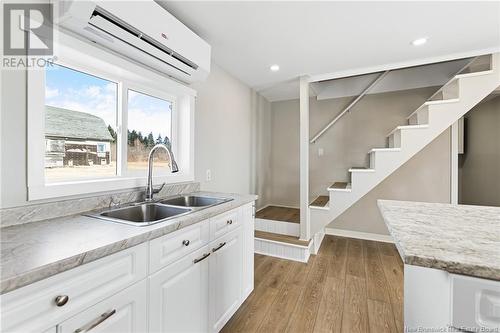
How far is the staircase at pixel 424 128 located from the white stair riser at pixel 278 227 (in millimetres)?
263

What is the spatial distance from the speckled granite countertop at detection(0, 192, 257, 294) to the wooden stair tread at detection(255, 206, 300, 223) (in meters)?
2.21

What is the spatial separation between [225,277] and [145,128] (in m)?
1.32

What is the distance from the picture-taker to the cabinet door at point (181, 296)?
1006 mm

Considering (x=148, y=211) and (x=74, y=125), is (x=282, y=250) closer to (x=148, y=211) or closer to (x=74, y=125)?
(x=148, y=211)

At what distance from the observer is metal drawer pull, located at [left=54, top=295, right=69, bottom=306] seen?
67 centimetres

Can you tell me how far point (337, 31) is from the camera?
1.83m

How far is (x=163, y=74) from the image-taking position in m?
1.78

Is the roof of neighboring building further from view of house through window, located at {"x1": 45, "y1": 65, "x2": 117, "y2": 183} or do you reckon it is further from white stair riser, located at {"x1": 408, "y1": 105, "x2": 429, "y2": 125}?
white stair riser, located at {"x1": 408, "y1": 105, "x2": 429, "y2": 125}

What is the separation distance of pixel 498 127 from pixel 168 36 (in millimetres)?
4607

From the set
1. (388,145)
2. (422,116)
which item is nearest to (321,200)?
(388,145)

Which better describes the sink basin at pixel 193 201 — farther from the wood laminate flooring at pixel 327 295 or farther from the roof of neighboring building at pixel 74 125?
the wood laminate flooring at pixel 327 295

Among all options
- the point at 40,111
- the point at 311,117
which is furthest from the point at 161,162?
the point at 311,117

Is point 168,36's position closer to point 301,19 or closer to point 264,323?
point 301,19

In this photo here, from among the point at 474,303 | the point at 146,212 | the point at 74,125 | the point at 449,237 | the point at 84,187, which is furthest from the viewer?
the point at 146,212
